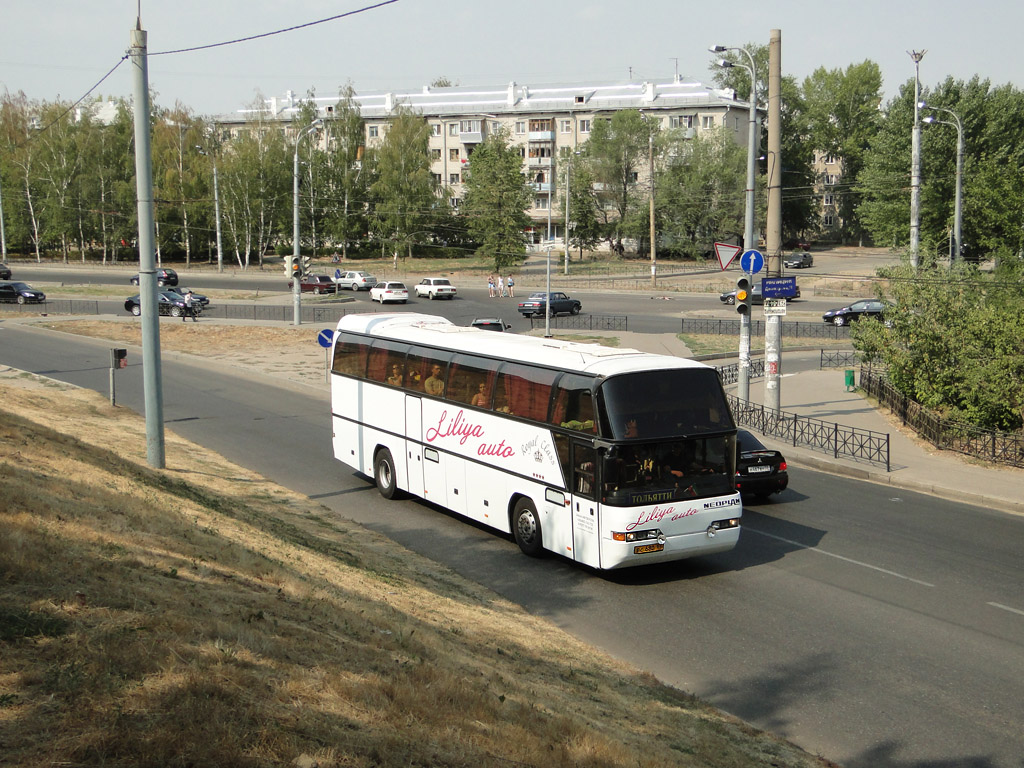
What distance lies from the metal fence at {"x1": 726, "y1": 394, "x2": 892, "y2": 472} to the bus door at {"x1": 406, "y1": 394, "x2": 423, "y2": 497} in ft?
25.9

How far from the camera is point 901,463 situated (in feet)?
70.0

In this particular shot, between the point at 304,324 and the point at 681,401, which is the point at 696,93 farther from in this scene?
the point at 681,401

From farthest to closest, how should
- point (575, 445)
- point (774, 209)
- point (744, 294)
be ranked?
point (774, 209), point (744, 294), point (575, 445)

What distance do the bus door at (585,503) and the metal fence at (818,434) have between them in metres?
9.09

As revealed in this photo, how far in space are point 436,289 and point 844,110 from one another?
67.3 m

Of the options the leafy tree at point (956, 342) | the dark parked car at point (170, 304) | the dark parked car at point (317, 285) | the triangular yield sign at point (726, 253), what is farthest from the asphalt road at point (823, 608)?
the dark parked car at point (317, 285)

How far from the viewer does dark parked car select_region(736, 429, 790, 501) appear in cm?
1722

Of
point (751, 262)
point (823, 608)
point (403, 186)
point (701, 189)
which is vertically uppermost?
point (403, 186)

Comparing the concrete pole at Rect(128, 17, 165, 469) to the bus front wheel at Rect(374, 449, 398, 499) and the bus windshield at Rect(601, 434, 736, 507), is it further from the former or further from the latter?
the bus windshield at Rect(601, 434, 736, 507)

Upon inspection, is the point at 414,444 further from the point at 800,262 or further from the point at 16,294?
the point at 800,262

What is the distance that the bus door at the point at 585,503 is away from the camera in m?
12.4

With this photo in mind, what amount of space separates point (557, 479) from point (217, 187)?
79.8 metres

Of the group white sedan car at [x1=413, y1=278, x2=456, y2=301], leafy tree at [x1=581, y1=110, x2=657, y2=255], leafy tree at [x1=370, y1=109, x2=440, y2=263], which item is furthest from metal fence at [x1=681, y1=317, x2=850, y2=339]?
leafy tree at [x1=370, y1=109, x2=440, y2=263]

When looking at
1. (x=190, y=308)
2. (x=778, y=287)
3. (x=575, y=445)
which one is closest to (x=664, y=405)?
(x=575, y=445)
